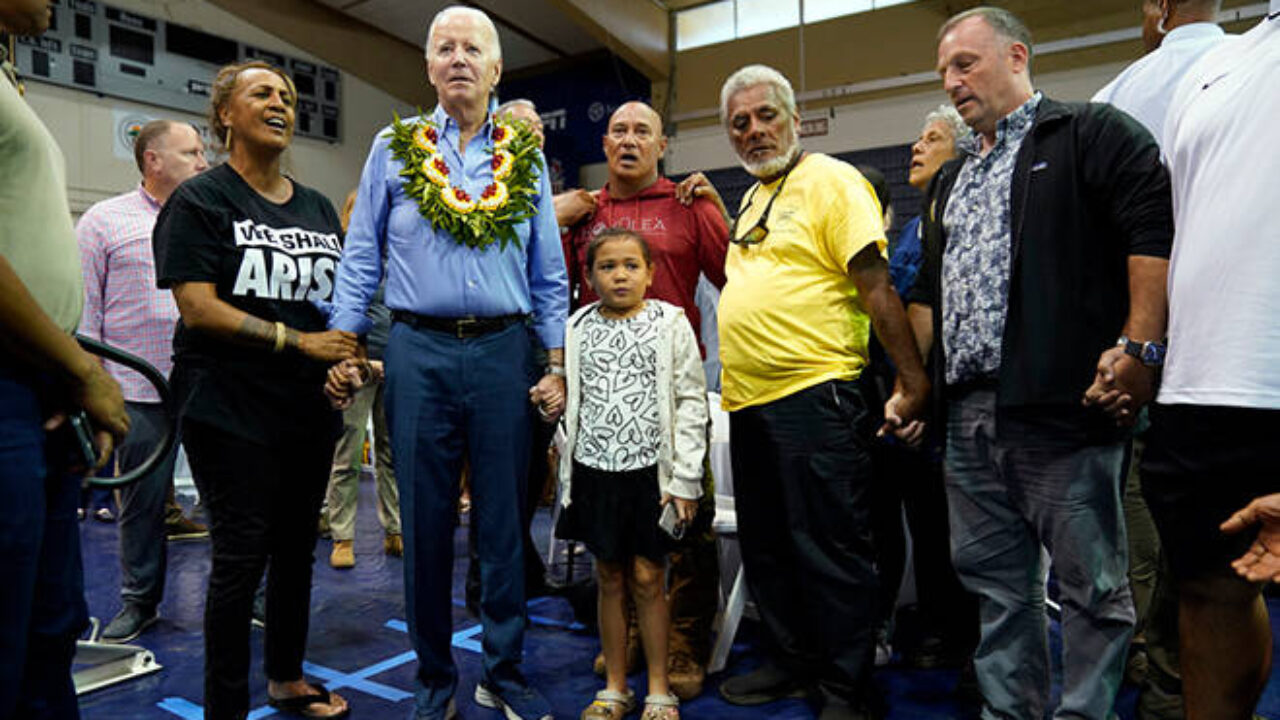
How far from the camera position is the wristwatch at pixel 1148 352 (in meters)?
1.45

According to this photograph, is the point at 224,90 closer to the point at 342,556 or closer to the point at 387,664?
the point at 387,664

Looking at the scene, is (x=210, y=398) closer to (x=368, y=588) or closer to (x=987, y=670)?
(x=368, y=588)

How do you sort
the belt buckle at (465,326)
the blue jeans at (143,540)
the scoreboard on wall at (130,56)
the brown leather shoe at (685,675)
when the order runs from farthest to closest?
the scoreboard on wall at (130,56), the blue jeans at (143,540), the brown leather shoe at (685,675), the belt buckle at (465,326)

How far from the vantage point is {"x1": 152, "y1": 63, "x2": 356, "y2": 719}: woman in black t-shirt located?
1.92m

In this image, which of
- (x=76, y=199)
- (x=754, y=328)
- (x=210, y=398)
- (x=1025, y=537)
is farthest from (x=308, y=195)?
(x=76, y=199)

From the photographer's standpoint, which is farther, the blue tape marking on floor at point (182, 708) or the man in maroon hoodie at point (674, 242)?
the man in maroon hoodie at point (674, 242)

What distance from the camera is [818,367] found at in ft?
6.86

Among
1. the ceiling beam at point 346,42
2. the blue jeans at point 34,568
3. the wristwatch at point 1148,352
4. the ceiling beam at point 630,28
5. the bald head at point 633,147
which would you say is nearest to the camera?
the blue jeans at point 34,568

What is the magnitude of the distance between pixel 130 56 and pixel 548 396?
7.05m

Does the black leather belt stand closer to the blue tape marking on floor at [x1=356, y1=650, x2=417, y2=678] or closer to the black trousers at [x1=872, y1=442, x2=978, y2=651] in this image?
the blue tape marking on floor at [x1=356, y1=650, x2=417, y2=678]

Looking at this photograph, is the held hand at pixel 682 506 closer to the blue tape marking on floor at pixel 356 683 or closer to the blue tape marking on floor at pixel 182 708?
the blue tape marking on floor at pixel 356 683

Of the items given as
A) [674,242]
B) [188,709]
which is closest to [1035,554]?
[674,242]

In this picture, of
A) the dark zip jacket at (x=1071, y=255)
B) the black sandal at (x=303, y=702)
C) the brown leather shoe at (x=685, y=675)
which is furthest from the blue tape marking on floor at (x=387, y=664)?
the dark zip jacket at (x=1071, y=255)

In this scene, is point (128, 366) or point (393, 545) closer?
point (128, 366)
